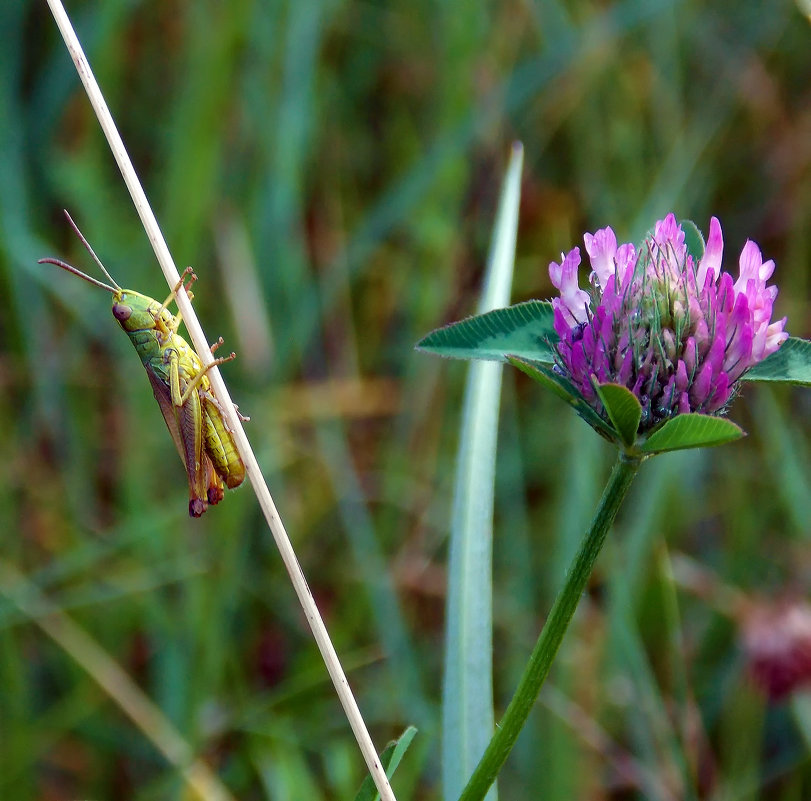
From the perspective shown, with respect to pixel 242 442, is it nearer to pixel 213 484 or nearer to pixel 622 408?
pixel 213 484

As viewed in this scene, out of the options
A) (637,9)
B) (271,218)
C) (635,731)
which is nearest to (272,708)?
(635,731)

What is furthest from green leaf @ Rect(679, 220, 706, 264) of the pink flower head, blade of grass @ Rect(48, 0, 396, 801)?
blade of grass @ Rect(48, 0, 396, 801)

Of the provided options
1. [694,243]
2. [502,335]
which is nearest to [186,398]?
[502,335]

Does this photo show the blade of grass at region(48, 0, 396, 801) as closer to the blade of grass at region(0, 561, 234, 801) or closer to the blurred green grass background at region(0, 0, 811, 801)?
the blurred green grass background at region(0, 0, 811, 801)

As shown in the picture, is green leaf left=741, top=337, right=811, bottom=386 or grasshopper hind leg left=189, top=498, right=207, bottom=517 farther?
grasshopper hind leg left=189, top=498, right=207, bottom=517

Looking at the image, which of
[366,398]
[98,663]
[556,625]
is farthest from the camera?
[366,398]

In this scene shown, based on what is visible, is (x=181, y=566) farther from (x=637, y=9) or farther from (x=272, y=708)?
(x=637, y=9)
